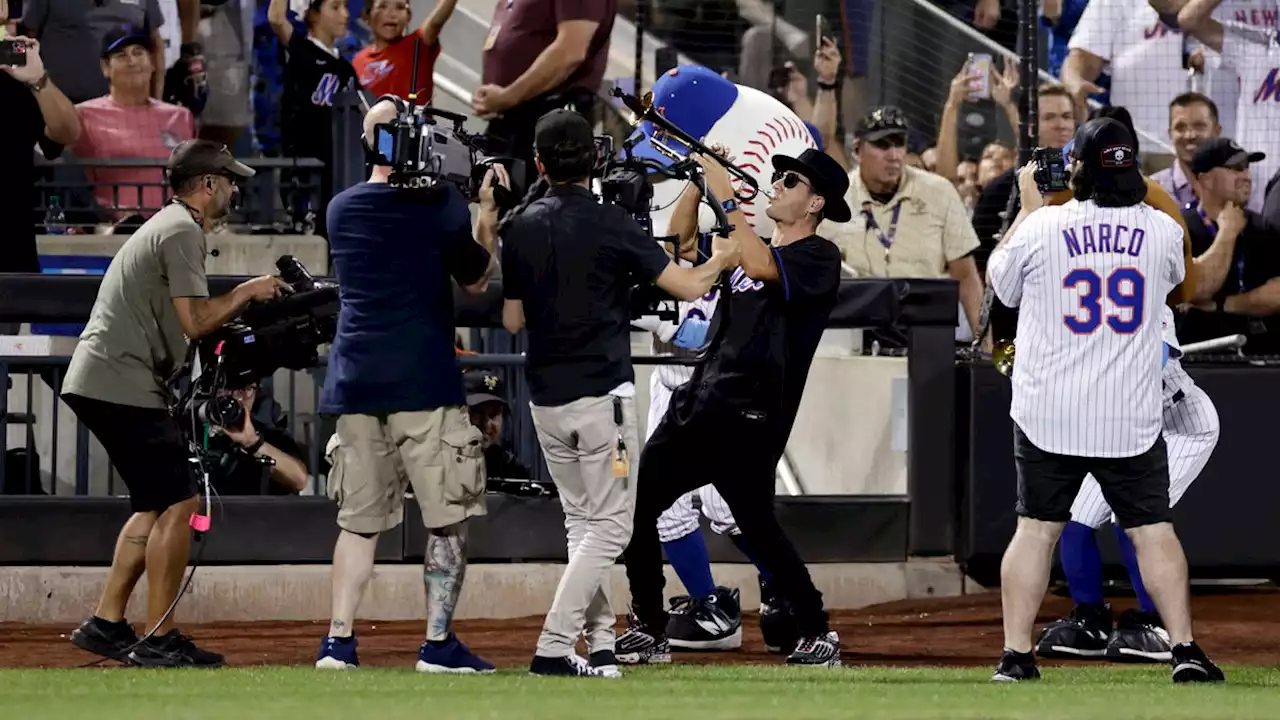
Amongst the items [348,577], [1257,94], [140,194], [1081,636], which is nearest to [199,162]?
[348,577]

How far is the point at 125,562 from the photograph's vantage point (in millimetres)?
8195

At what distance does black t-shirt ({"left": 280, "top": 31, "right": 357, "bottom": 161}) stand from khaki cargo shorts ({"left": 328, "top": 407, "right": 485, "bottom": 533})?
502 centimetres

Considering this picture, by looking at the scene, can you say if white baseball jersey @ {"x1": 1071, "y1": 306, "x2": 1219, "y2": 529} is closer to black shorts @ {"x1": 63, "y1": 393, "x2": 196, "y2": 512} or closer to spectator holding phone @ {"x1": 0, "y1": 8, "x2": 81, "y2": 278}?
black shorts @ {"x1": 63, "y1": 393, "x2": 196, "y2": 512}

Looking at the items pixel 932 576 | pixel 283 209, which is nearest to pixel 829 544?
pixel 932 576

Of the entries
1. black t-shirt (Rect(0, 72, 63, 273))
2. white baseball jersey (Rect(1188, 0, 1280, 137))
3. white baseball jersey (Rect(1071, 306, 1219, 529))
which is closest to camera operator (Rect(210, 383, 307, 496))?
black t-shirt (Rect(0, 72, 63, 273))

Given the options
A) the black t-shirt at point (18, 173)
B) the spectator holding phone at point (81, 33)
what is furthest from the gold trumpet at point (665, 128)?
the spectator holding phone at point (81, 33)

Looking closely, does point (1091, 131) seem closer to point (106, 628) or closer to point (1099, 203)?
point (1099, 203)

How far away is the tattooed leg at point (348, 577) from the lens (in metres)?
7.54

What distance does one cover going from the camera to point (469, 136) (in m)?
7.69

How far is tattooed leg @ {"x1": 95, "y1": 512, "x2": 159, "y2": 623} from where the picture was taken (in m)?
8.18

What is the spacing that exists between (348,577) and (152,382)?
1241 millimetres

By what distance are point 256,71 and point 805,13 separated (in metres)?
3.36

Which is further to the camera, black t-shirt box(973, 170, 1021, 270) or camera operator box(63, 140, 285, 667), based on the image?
black t-shirt box(973, 170, 1021, 270)

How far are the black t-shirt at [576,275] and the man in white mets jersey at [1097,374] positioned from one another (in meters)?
1.34
